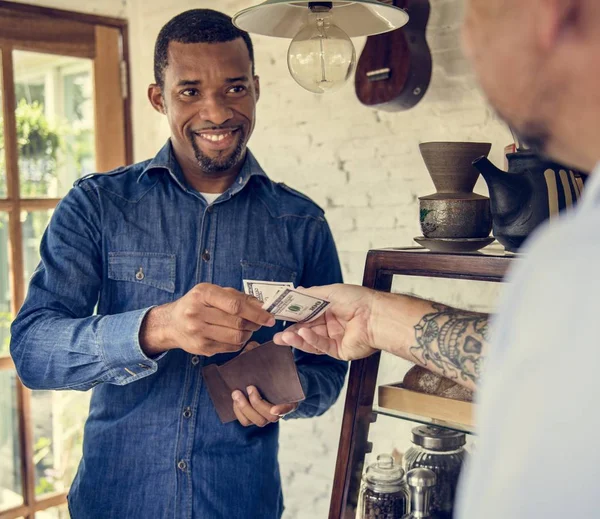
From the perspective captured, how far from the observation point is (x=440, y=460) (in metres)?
1.47

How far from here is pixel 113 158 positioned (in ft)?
10.7

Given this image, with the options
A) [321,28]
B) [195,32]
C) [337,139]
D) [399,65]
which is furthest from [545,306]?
[337,139]

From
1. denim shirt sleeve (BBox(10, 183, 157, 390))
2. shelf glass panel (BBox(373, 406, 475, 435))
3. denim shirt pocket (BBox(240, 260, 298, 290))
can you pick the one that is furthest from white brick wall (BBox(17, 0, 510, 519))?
denim shirt sleeve (BBox(10, 183, 157, 390))

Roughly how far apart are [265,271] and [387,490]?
0.66 meters

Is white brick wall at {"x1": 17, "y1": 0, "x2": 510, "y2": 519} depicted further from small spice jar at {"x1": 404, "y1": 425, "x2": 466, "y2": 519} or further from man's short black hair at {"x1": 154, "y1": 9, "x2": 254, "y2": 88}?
small spice jar at {"x1": 404, "y1": 425, "x2": 466, "y2": 519}

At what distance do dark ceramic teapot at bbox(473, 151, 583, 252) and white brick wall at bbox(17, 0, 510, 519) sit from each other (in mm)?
953

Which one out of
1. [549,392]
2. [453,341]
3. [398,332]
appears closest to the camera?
[549,392]

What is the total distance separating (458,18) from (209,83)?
929mm

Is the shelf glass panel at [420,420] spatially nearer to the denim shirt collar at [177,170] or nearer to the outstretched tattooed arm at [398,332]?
the outstretched tattooed arm at [398,332]

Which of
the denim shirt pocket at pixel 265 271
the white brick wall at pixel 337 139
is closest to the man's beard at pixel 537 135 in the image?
the denim shirt pocket at pixel 265 271

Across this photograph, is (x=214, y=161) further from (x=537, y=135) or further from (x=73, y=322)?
A: (x=537, y=135)

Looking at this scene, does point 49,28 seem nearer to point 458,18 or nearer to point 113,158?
point 113,158

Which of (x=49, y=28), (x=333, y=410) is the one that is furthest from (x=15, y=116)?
(x=333, y=410)

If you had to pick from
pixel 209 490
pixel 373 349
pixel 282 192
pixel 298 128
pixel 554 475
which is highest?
pixel 298 128
